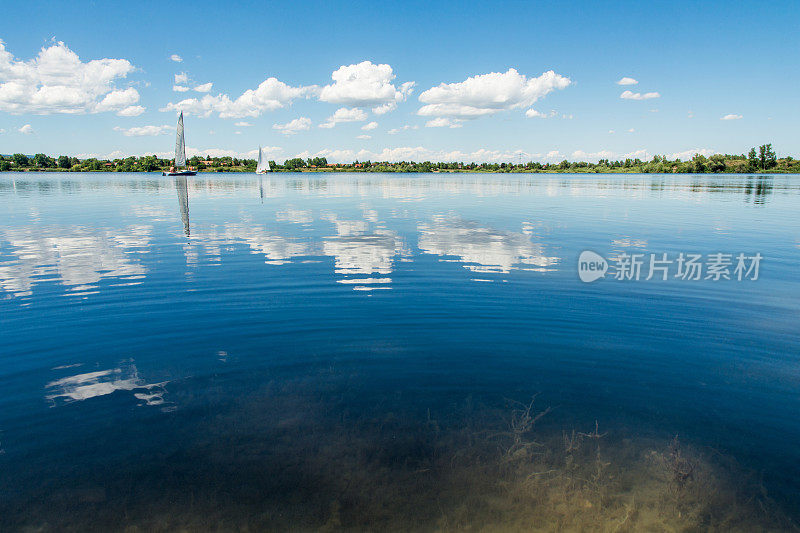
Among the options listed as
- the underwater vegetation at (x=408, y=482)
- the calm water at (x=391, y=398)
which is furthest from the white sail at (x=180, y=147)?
the underwater vegetation at (x=408, y=482)

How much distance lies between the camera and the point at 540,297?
17.3 metres

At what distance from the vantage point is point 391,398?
32.4 ft

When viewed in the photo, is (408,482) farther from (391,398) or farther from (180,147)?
(180,147)

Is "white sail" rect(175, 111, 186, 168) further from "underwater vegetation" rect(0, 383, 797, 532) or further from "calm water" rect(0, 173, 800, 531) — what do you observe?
"underwater vegetation" rect(0, 383, 797, 532)

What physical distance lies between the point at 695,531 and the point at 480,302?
10672mm

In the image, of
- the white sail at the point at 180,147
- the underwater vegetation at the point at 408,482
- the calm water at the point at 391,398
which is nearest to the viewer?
the underwater vegetation at the point at 408,482

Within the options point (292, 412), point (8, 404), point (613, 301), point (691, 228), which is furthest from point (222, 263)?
point (691, 228)

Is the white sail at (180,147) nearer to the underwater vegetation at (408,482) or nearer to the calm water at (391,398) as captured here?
the calm water at (391,398)

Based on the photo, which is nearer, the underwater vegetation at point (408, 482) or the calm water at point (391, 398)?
the underwater vegetation at point (408, 482)

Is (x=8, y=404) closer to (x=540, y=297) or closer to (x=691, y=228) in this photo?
(x=540, y=297)

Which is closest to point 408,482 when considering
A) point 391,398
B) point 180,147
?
point 391,398

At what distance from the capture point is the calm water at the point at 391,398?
689cm

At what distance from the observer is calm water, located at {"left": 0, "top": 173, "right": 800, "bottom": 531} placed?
6.89 metres

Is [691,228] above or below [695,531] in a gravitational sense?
above
